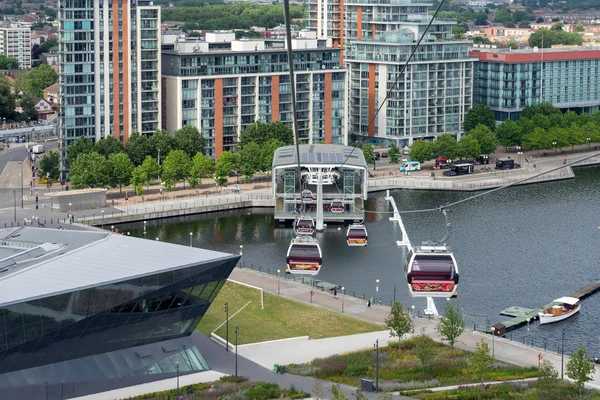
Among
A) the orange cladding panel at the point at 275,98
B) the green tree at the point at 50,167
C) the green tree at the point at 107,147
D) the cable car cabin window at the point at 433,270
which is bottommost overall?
the cable car cabin window at the point at 433,270

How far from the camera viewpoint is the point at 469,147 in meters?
138

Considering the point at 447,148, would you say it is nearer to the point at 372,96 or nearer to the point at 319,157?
the point at 372,96

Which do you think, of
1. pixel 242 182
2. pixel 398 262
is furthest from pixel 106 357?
pixel 242 182

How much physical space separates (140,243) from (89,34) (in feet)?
176

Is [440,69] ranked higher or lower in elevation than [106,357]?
higher

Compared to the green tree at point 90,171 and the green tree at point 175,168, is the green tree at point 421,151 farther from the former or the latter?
the green tree at point 90,171

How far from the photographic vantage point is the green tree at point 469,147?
137625mm

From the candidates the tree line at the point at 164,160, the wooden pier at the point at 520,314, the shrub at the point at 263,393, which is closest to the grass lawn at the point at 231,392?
the shrub at the point at 263,393

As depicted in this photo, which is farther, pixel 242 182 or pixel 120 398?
pixel 242 182

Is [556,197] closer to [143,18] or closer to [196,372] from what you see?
[143,18]

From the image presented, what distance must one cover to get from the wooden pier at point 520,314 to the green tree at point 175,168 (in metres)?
42.8

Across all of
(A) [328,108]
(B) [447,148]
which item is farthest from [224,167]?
(B) [447,148]

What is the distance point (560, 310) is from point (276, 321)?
55.6ft

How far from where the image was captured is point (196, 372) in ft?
228
